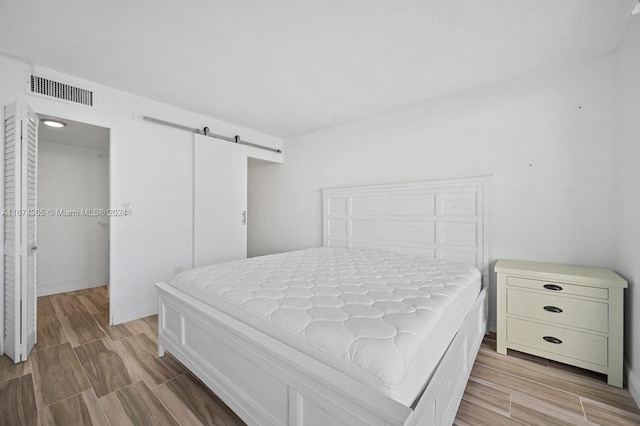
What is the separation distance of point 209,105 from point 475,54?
274 cm

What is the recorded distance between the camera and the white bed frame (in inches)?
37.4

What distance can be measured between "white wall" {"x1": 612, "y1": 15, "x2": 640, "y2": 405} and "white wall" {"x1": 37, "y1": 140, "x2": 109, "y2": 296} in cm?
582

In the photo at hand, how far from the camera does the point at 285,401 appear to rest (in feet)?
3.74

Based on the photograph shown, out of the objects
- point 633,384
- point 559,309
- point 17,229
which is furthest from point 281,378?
point 17,229

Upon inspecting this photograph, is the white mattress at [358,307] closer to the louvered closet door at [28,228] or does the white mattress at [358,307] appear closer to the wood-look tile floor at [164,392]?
the wood-look tile floor at [164,392]

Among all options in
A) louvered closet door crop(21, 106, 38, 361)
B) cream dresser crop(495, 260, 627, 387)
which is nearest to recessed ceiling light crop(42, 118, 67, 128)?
louvered closet door crop(21, 106, 38, 361)

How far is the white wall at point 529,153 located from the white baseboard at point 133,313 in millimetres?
2953

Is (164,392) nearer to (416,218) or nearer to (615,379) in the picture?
(416,218)

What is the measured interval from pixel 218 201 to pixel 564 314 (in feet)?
12.0

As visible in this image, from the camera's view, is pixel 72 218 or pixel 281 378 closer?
pixel 281 378

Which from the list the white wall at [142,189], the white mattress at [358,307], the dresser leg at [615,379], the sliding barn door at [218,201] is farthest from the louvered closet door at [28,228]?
the dresser leg at [615,379]

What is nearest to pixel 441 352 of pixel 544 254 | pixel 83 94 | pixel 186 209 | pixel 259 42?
pixel 544 254

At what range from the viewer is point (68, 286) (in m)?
3.76

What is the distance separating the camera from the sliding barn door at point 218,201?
336 cm
